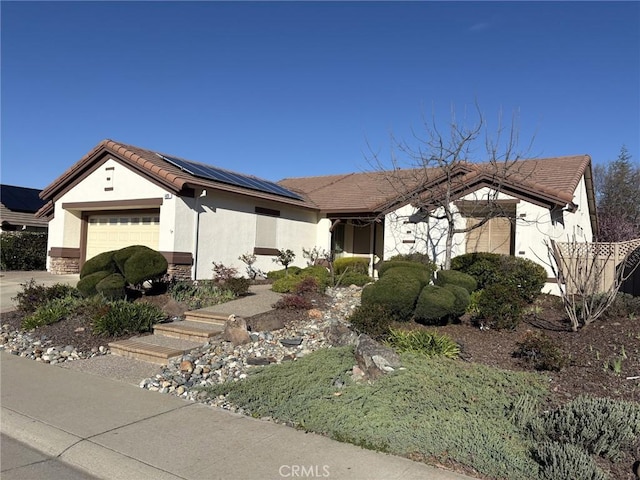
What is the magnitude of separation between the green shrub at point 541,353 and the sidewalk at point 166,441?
2.82m

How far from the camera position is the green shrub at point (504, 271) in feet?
41.8

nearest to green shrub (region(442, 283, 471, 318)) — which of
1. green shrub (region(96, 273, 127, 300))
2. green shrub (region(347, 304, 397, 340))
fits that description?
green shrub (region(347, 304, 397, 340))

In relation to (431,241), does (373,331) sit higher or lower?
lower

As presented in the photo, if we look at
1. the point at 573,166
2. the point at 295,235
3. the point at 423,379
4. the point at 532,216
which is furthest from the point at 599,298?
the point at 295,235

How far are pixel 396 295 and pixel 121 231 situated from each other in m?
12.3

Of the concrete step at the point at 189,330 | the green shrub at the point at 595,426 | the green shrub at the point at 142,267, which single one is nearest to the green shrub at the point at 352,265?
the green shrub at the point at 142,267

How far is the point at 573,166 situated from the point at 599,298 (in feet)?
34.9

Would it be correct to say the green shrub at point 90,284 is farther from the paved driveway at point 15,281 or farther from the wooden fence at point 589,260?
the wooden fence at point 589,260

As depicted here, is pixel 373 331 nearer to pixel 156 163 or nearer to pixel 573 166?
pixel 156 163

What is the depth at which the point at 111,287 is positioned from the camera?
1088 cm

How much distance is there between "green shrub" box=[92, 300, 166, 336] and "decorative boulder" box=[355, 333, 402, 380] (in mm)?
4627

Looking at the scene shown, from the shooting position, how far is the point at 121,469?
14.2ft

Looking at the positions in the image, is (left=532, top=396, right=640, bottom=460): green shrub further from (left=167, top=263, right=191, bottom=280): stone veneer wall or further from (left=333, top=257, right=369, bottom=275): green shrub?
(left=333, top=257, right=369, bottom=275): green shrub

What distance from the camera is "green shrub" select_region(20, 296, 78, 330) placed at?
32.8ft
